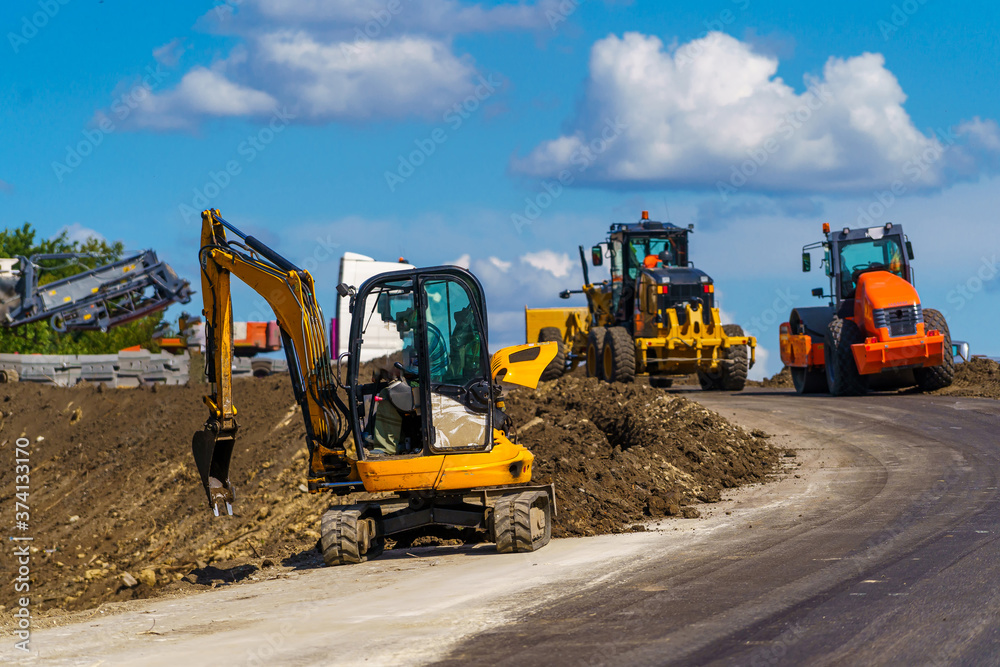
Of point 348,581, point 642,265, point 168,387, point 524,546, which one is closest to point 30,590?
point 348,581

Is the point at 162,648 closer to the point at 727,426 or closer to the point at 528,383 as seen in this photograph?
the point at 528,383

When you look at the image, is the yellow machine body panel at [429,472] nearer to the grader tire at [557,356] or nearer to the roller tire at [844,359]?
the roller tire at [844,359]

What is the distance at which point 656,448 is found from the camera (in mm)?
14484

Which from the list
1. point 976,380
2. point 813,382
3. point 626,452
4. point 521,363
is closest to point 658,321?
point 813,382

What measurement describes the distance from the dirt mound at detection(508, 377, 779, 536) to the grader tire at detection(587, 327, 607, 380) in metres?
4.40

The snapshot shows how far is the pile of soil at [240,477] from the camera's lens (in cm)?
1166

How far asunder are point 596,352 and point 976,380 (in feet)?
27.5

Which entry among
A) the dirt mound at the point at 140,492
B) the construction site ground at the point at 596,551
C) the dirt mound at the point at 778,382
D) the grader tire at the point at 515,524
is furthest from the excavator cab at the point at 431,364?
the dirt mound at the point at 778,382

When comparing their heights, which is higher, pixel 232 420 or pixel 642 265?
pixel 642 265

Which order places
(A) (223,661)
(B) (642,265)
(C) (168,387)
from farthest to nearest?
(C) (168,387) → (B) (642,265) → (A) (223,661)

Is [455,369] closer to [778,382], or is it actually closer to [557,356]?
[557,356]

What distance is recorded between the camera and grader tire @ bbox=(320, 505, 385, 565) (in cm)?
962

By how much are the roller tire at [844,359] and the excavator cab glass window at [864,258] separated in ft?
3.54

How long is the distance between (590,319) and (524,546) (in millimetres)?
17974
